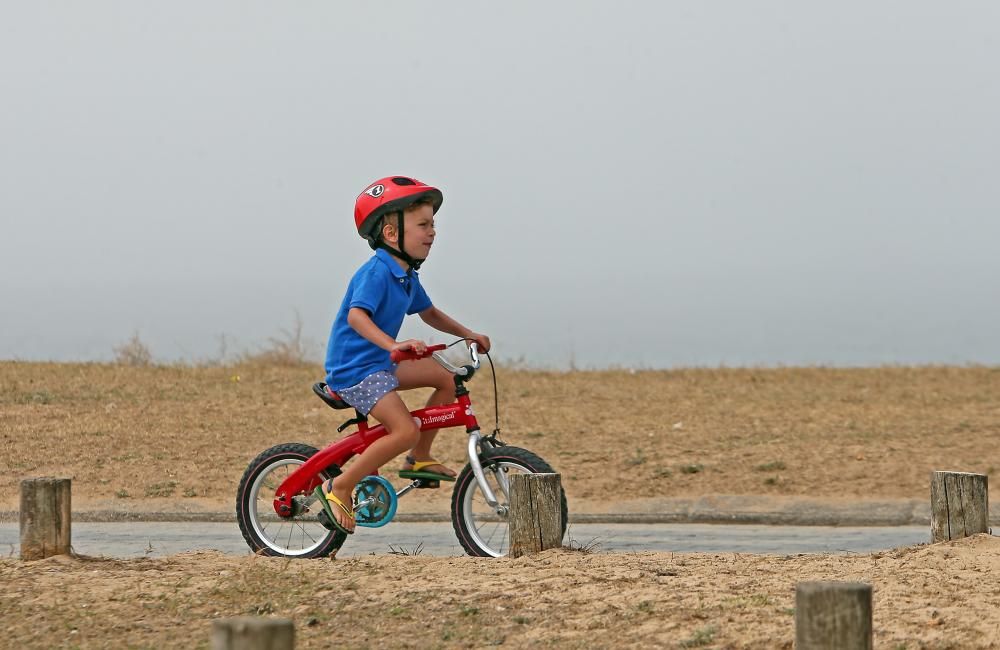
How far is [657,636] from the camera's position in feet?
17.9

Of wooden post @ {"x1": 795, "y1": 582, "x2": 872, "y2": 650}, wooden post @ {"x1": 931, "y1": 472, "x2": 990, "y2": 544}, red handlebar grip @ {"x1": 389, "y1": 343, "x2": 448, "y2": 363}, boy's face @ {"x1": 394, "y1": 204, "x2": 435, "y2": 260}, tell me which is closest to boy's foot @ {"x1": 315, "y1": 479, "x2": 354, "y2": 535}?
red handlebar grip @ {"x1": 389, "y1": 343, "x2": 448, "y2": 363}

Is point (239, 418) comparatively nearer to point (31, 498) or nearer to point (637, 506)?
point (637, 506)

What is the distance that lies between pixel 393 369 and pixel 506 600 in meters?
1.61

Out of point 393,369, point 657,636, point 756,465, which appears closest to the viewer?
point 657,636

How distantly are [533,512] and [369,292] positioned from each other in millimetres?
1413

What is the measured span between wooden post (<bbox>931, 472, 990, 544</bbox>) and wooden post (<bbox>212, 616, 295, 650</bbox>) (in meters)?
4.51

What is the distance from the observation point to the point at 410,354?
6852mm

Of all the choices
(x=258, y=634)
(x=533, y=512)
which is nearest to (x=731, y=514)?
(x=533, y=512)

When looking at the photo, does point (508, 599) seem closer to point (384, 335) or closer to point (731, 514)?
point (384, 335)

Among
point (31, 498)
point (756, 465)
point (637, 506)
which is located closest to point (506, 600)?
point (31, 498)

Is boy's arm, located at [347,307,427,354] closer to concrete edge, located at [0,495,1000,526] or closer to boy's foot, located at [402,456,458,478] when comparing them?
boy's foot, located at [402,456,458,478]

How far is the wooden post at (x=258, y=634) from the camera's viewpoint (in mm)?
3660

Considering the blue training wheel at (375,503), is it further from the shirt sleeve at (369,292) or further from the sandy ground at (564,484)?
the shirt sleeve at (369,292)

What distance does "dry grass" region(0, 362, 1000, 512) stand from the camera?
12000mm
